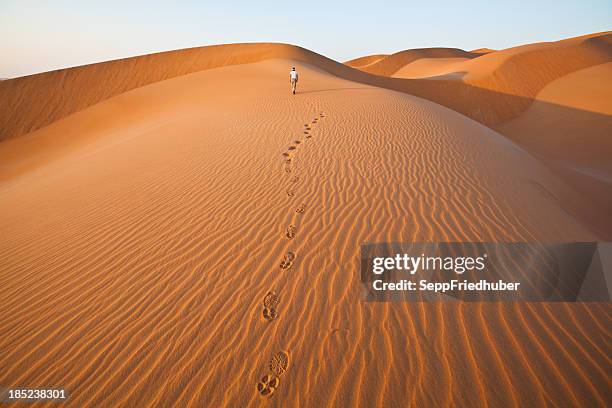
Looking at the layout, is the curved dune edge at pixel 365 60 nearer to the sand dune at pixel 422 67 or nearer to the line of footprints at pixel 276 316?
the sand dune at pixel 422 67

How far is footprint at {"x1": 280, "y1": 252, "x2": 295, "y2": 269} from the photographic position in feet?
13.0

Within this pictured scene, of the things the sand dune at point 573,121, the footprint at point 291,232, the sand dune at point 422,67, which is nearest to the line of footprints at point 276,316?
the footprint at point 291,232

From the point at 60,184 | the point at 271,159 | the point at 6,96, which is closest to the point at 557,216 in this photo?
the point at 271,159

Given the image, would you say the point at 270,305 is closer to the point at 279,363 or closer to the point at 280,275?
the point at 280,275

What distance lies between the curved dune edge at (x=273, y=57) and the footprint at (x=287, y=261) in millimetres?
21555

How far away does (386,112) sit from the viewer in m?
10.4

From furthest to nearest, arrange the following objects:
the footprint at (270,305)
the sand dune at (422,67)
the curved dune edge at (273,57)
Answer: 1. the sand dune at (422,67)
2. the curved dune edge at (273,57)
3. the footprint at (270,305)

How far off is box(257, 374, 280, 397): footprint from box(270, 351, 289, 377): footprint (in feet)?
0.18

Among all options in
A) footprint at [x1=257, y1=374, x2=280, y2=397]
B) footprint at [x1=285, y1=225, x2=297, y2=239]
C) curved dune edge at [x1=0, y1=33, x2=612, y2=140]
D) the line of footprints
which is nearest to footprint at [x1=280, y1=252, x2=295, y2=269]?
the line of footprints

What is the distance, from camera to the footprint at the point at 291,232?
4504 millimetres

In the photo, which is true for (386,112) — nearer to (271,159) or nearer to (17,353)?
(271,159)

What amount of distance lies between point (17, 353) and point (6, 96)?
27.9m

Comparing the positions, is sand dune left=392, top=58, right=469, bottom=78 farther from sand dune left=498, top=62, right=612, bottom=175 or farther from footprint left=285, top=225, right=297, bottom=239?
footprint left=285, top=225, right=297, bottom=239

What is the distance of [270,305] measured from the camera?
345 cm
